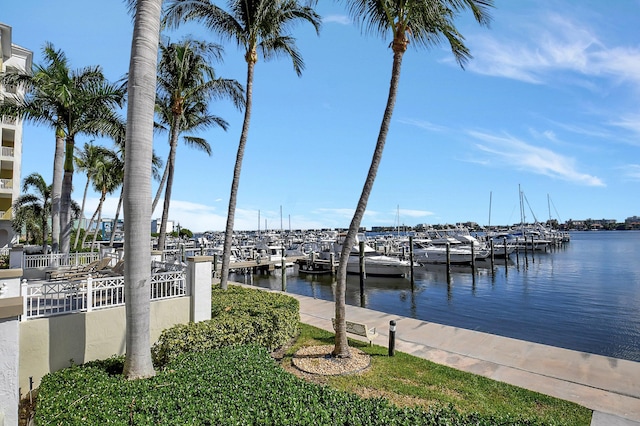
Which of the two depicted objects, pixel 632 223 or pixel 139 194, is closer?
pixel 139 194

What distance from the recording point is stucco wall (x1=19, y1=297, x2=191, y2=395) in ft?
22.1

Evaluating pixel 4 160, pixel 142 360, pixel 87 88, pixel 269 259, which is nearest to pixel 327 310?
pixel 142 360

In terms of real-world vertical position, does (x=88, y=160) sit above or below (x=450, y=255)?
above

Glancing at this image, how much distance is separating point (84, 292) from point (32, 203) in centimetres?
3336

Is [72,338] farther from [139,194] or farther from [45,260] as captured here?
[45,260]

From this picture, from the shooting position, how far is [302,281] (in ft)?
109

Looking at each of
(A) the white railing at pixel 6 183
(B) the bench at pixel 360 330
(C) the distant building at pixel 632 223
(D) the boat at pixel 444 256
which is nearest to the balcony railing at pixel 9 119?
(A) the white railing at pixel 6 183

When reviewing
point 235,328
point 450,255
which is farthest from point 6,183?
point 450,255

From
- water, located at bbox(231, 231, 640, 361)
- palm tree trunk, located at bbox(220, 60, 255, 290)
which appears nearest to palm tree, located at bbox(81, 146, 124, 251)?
water, located at bbox(231, 231, 640, 361)

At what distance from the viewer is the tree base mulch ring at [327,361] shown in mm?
7898

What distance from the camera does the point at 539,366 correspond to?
8.38 m

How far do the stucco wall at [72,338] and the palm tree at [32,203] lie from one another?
28498mm

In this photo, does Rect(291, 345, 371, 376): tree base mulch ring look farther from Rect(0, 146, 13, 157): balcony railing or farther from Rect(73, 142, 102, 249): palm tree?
Rect(0, 146, 13, 157): balcony railing

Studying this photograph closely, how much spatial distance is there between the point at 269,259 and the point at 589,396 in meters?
33.6
